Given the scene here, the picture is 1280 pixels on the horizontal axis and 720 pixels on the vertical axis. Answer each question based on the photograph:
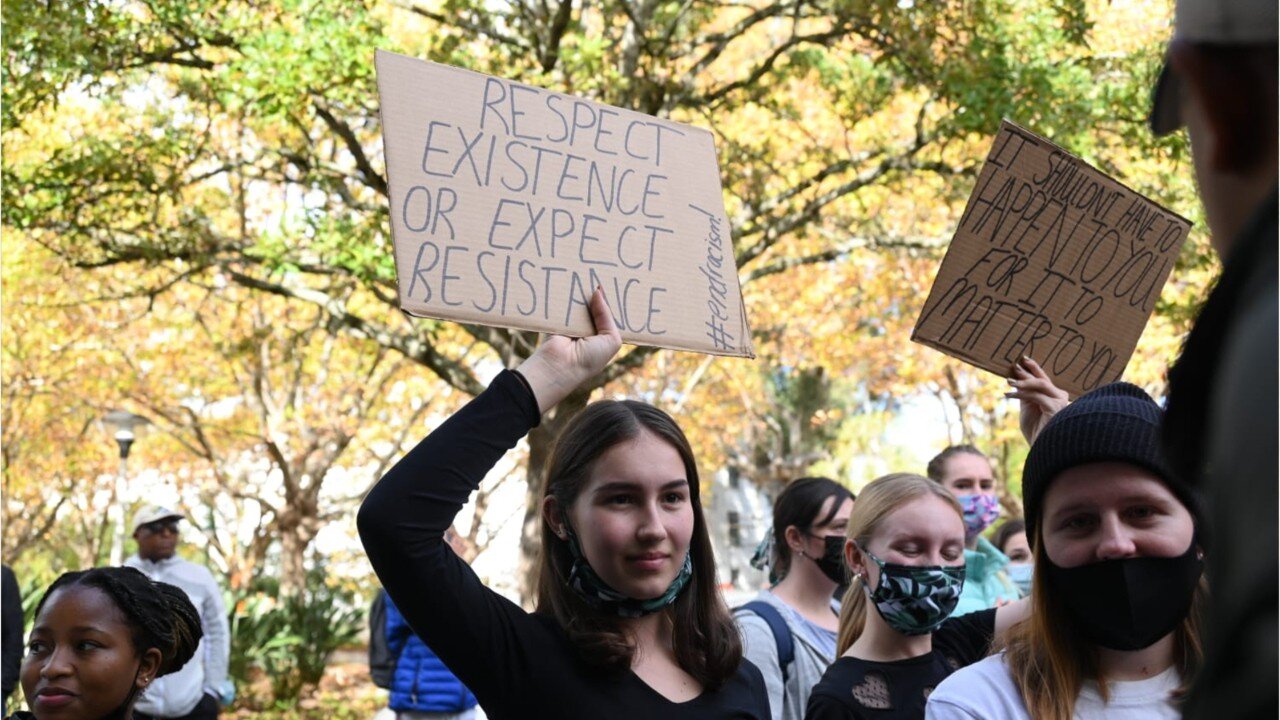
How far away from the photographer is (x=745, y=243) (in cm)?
1565

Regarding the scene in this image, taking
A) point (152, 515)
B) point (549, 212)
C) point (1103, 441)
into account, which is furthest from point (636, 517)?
point (152, 515)

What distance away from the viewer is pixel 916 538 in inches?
144

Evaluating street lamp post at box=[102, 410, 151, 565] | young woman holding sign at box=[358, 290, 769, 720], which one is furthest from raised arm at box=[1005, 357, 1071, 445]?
street lamp post at box=[102, 410, 151, 565]

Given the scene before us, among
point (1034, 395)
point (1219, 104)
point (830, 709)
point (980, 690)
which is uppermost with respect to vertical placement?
point (1034, 395)

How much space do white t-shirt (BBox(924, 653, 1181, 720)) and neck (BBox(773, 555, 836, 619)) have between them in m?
2.44

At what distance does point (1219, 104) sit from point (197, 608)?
279 inches

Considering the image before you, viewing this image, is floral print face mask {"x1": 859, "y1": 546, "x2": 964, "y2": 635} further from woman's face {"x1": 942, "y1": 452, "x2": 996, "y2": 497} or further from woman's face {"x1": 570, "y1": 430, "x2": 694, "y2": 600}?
woman's face {"x1": 942, "y1": 452, "x2": 996, "y2": 497}

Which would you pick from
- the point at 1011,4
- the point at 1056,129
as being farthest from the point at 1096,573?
the point at 1011,4

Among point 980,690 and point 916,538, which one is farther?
point 916,538

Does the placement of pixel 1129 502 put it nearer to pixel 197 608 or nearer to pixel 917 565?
pixel 917 565

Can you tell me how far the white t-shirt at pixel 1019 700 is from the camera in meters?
2.24

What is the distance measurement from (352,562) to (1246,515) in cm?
2533

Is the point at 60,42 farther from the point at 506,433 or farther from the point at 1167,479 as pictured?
the point at 1167,479

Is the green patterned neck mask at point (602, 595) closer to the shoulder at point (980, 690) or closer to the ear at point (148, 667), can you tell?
the shoulder at point (980, 690)
